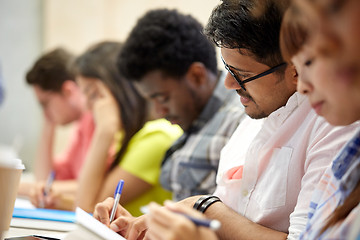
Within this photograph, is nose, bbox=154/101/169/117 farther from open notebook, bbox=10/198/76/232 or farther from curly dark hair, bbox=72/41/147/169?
open notebook, bbox=10/198/76/232

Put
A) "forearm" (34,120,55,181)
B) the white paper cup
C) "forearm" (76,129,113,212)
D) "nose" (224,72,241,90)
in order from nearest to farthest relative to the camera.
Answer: the white paper cup < "nose" (224,72,241,90) < "forearm" (76,129,113,212) < "forearm" (34,120,55,181)

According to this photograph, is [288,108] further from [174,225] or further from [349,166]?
[174,225]

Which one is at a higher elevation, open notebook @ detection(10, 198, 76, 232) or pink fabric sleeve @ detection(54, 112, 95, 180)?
open notebook @ detection(10, 198, 76, 232)

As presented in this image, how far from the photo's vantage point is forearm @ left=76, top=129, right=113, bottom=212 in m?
1.82

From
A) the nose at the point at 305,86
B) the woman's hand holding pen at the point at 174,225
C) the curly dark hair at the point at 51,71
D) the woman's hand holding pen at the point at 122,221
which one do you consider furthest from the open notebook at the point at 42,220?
the curly dark hair at the point at 51,71

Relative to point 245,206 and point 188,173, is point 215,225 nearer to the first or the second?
point 245,206

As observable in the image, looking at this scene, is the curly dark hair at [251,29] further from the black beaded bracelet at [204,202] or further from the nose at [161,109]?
the nose at [161,109]

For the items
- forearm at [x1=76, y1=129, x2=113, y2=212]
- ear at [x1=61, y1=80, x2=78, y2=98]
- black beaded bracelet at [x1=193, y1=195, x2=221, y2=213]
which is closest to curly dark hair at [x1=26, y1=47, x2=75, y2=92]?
ear at [x1=61, y1=80, x2=78, y2=98]

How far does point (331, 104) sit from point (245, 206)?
41 centimetres

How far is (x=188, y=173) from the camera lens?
1497 mm

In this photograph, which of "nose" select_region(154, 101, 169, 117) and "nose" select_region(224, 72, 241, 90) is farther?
"nose" select_region(154, 101, 169, 117)

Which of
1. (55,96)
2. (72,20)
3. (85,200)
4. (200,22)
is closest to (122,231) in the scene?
(85,200)

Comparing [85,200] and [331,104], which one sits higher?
[331,104]

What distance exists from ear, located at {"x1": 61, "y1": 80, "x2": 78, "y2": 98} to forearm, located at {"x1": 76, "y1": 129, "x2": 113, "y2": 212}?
0.64 metres
